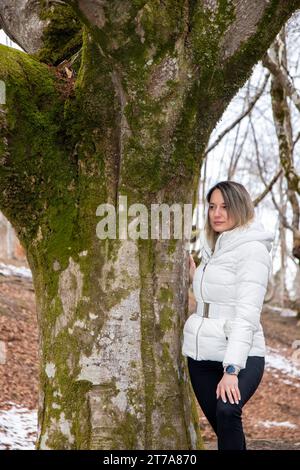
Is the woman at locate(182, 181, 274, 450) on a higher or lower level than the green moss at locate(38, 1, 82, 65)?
lower

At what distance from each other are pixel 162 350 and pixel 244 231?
95 cm

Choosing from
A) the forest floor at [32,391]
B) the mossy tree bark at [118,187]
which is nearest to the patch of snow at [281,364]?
the forest floor at [32,391]

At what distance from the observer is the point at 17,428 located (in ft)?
20.6

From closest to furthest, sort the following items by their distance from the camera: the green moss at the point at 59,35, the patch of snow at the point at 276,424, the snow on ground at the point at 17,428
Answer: the green moss at the point at 59,35
the snow on ground at the point at 17,428
the patch of snow at the point at 276,424

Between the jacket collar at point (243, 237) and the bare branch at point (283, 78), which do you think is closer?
the jacket collar at point (243, 237)

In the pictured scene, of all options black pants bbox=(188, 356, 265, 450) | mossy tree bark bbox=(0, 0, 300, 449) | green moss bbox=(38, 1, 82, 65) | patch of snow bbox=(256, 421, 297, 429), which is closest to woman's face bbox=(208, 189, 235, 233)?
mossy tree bark bbox=(0, 0, 300, 449)

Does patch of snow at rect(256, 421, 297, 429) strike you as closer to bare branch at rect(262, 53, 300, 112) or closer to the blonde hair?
bare branch at rect(262, 53, 300, 112)

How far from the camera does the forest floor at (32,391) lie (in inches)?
253

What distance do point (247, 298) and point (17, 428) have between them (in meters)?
4.25

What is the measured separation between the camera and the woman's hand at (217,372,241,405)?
10.2 ft

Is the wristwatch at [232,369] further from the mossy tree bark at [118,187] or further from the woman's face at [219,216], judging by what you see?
the woman's face at [219,216]

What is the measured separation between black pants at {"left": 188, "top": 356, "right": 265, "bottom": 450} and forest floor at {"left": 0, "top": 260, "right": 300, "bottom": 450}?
2939 millimetres

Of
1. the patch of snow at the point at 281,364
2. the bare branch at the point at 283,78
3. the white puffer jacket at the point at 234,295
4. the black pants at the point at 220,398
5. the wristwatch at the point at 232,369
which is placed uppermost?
the bare branch at the point at 283,78
